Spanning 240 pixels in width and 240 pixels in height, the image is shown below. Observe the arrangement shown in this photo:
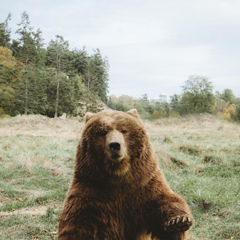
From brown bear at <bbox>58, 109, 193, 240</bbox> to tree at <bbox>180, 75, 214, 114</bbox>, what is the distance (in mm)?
37507

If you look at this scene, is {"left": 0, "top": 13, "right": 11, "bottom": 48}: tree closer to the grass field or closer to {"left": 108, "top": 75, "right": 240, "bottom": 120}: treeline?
{"left": 108, "top": 75, "right": 240, "bottom": 120}: treeline

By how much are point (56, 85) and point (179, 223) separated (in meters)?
35.4

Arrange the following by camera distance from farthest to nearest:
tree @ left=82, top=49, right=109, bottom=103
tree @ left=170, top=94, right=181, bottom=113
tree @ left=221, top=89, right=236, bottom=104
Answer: tree @ left=221, top=89, right=236, bottom=104 < tree @ left=170, top=94, right=181, bottom=113 < tree @ left=82, top=49, right=109, bottom=103

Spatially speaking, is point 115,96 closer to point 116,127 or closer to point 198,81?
point 198,81

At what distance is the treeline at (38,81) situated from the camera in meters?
32.8

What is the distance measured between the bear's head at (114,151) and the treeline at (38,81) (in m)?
31.8

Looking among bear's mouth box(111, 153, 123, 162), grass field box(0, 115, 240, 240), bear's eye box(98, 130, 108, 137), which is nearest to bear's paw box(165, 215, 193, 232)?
bear's mouth box(111, 153, 123, 162)

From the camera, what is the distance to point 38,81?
3459cm

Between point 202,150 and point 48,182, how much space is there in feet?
18.9

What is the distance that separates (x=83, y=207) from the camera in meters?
1.97

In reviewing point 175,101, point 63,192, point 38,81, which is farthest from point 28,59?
point 63,192

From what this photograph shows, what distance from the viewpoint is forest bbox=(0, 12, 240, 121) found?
3306 centimetres

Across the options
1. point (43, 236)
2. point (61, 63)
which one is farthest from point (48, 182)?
point (61, 63)

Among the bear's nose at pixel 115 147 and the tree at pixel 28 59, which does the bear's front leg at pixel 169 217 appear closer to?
the bear's nose at pixel 115 147
